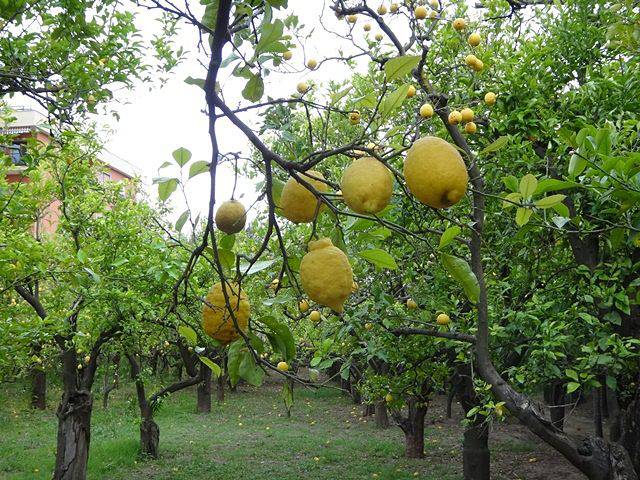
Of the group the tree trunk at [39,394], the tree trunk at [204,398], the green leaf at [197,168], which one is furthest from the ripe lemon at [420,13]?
the tree trunk at [39,394]

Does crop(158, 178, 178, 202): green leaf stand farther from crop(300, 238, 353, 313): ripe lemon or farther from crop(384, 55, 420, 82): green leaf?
crop(384, 55, 420, 82): green leaf

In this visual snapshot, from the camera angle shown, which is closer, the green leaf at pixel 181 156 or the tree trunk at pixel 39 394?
the green leaf at pixel 181 156

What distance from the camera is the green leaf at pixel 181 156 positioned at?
4.27 ft

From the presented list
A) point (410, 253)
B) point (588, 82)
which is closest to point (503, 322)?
point (410, 253)

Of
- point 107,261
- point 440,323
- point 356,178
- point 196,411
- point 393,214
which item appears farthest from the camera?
point 196,411

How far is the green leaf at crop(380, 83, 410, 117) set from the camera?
962mm

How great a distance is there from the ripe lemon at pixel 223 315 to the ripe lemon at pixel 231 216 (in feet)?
0.41

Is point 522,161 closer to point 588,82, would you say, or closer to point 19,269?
point 588,82

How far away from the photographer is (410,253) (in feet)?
17.3

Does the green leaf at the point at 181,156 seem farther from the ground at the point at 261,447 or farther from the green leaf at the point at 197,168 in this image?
the ground at the point at 261,447

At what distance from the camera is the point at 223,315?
1.24 m

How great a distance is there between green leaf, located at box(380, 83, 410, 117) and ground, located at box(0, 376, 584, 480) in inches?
383

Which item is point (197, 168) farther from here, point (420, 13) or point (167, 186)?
point (420, 13)

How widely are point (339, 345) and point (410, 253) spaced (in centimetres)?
147
